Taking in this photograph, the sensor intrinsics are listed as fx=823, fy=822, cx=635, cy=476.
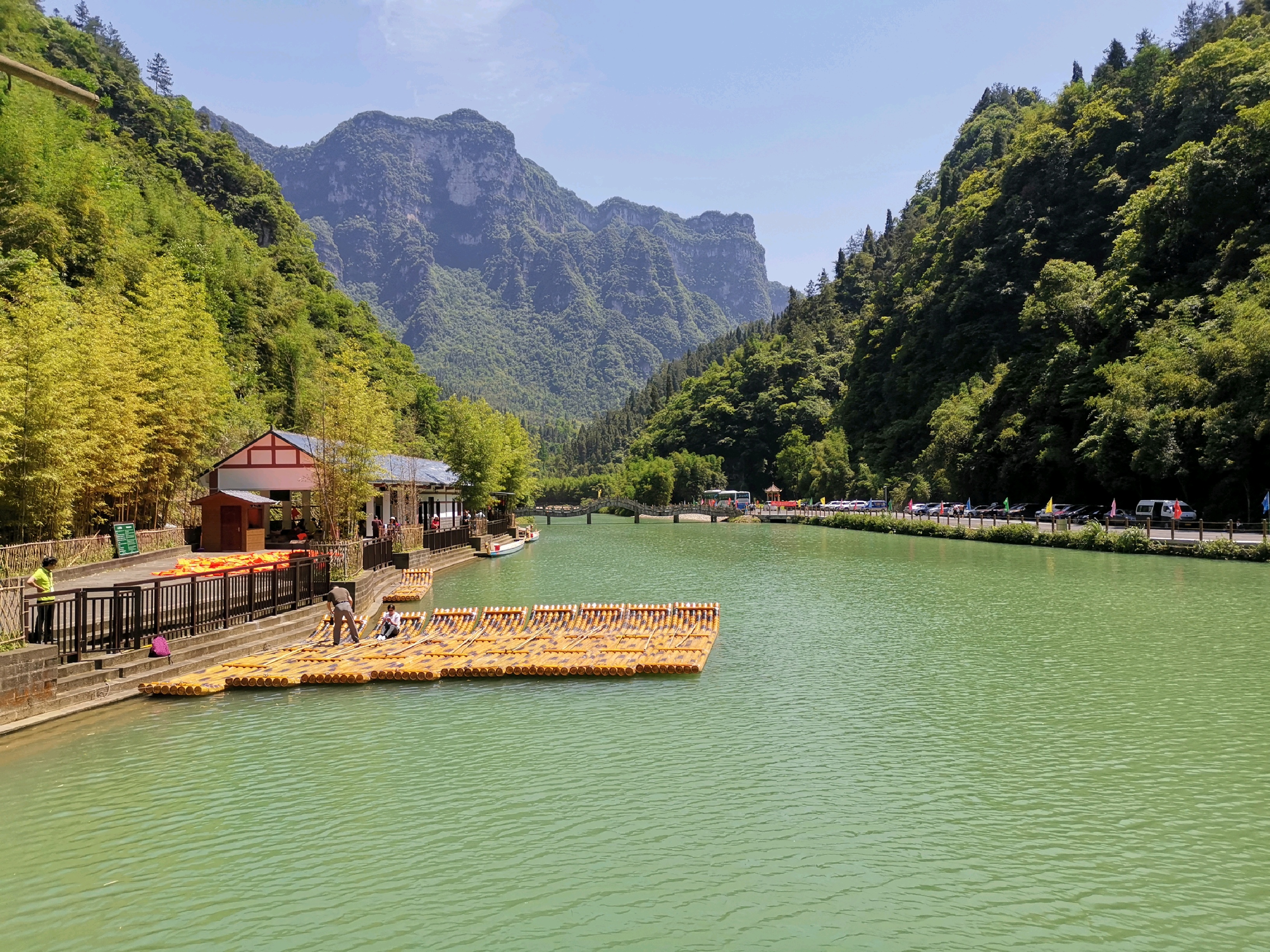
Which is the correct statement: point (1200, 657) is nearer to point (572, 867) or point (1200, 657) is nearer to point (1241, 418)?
point (572, 867)

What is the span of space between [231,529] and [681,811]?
101 ft

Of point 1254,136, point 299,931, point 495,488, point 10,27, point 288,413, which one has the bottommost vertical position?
point 299,931

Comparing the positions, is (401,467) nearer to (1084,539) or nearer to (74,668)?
(74,668)

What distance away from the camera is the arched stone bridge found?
11931 centimetres

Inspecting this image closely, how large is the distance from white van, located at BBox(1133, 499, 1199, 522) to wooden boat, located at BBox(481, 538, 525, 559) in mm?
41558

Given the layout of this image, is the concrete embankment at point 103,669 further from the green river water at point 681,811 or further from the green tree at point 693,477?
the green tree at point 693,477

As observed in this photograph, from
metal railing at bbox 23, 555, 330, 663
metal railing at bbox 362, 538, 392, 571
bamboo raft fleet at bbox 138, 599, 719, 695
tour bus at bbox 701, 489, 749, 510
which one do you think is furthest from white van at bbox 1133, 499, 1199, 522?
tour bus at bbox 701, 489, 749, 510

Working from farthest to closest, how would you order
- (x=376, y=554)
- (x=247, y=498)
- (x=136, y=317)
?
1. (x=136, y=317)
2. (x=247, y=498)
3. (x=376, y=554)

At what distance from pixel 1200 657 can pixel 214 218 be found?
313 ft

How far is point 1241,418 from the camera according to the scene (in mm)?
46969

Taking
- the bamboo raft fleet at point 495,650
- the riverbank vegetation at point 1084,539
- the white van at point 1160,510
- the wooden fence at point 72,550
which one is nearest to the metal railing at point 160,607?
the bamboo raft fleet at point 495,650

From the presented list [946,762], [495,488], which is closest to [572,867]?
[946,762]

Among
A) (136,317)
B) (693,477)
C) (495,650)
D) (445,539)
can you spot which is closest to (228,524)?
(136,317)

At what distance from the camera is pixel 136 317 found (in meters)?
36.6
